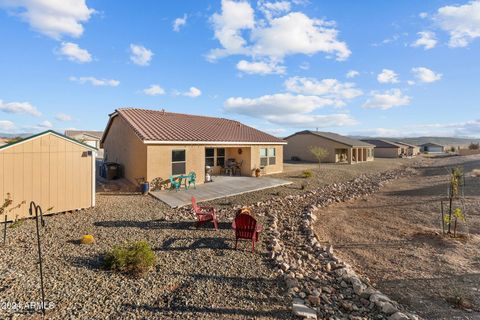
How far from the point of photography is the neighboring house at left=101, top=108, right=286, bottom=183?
44.6ft

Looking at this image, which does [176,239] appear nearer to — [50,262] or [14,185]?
[50,262]

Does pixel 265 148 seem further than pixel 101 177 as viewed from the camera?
Yes

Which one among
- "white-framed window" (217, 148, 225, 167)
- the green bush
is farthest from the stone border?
"white-framed window" (217, 148, 225, 167)

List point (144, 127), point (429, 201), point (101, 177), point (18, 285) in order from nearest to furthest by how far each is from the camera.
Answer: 1. point (18, 285)
2. point (429, 201)
3. point (144, 127)
4. point (101, 177)

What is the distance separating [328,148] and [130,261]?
3368 cm

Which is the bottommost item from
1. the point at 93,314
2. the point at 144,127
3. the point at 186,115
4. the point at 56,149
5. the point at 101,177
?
the point at 93,314

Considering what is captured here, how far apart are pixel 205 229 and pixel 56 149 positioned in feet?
19.2

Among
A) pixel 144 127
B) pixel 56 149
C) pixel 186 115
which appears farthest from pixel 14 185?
pixel 186 115

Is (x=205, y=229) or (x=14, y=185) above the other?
(x=14, y=185)

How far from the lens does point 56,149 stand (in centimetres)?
869

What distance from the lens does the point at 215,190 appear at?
1371 centimetres

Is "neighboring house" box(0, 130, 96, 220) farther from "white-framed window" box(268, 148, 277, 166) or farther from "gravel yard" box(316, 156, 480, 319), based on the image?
"white-framed window" box(268, 148, 277, 166)

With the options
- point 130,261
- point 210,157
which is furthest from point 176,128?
point 130,261

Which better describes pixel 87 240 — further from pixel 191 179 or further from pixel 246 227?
pixel 191 179
